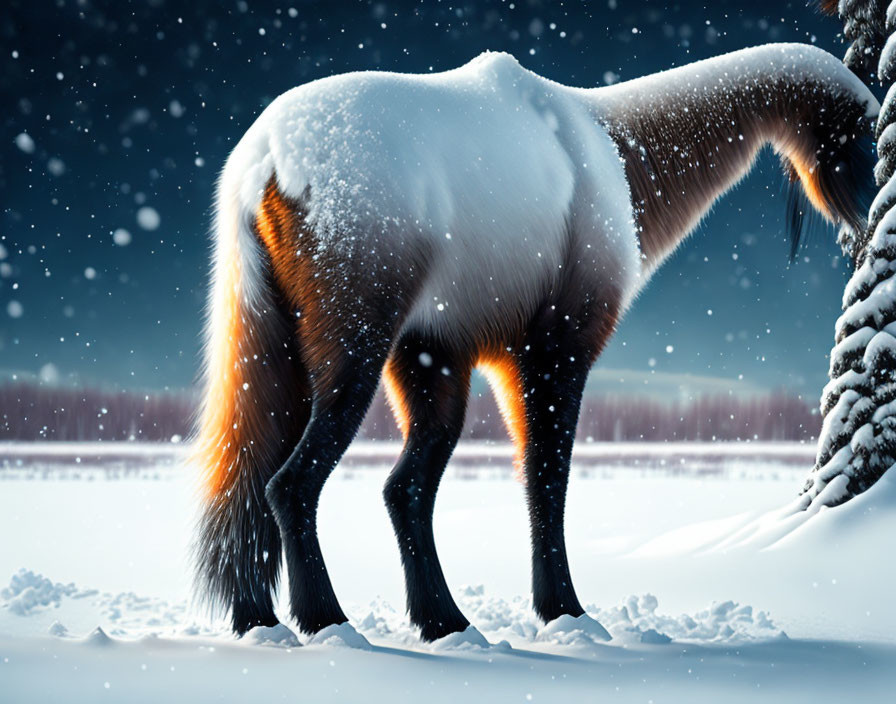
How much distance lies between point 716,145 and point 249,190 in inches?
101

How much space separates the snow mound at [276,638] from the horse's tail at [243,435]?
0.91 ft

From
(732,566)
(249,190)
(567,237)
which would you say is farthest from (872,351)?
(249,190)

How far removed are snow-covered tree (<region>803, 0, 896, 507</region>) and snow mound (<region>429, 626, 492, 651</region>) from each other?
9.82 ft

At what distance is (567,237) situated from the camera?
415 centimetres

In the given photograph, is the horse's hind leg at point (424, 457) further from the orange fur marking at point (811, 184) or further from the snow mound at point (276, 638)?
the orange fur marking at point (811, 184)

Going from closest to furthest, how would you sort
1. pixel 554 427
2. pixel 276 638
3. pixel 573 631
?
pixel 276 638 < pixel 573 631 < pixel 554 427

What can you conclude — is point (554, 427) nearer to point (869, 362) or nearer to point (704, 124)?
point (704, 124)

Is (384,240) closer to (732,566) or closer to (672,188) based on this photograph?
(672,188)

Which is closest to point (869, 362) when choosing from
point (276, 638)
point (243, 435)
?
point (243, 435)

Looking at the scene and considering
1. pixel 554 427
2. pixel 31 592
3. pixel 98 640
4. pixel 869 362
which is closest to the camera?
pixel 98 640

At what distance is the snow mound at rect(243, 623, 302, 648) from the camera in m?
3.53

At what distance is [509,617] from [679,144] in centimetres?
259

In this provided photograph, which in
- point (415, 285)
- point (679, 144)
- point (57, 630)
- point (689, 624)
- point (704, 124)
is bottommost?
point (689, 624)

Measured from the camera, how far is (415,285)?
3678 millimetres
